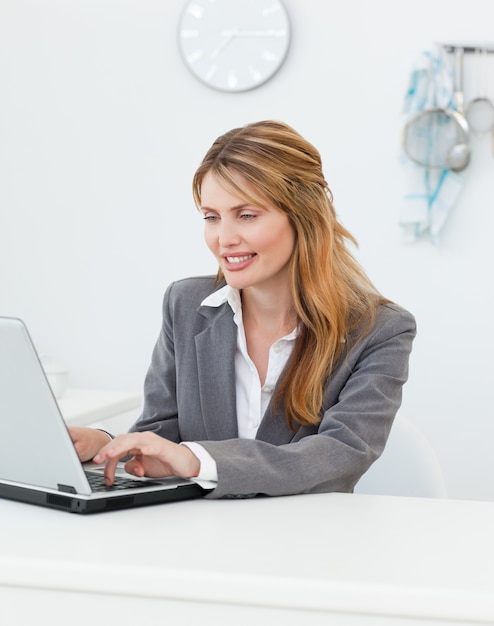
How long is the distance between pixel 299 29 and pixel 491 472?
1.56m

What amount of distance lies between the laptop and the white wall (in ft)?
6.59

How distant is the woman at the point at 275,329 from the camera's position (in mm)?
1437

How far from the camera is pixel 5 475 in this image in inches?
46.6

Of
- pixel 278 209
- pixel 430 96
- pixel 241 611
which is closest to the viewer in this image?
pixel 241 611

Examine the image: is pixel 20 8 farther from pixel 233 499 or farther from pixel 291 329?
pixel 233 499

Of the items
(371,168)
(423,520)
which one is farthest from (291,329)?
(371,168)

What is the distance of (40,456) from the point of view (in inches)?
43.2

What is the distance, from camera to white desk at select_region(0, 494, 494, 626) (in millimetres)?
822

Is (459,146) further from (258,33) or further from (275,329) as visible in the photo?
(275,329)

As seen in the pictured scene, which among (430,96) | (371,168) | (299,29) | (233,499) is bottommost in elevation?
(233,499)

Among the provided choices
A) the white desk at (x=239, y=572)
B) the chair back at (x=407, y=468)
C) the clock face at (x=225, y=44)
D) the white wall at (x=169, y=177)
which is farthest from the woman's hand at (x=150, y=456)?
the clock face at (x=225, y=44)

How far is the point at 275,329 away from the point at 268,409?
0.52 feet

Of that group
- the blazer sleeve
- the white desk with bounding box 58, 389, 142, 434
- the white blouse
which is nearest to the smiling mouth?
the white blouse

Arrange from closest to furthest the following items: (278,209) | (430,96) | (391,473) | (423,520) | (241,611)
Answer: (241,611)
(423,520)
(278,209)
(391,473)
(430,96)
